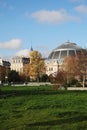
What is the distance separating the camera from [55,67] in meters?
171

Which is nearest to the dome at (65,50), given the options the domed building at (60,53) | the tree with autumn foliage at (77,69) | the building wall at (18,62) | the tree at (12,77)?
the domed building at (60,53)

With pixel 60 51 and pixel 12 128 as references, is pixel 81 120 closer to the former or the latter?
pixel 12 128

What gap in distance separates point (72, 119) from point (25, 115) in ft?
8.82

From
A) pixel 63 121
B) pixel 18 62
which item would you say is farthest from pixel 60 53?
pixel 63 121

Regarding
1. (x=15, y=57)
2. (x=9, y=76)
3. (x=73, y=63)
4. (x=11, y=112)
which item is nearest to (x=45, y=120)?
(x=11, y=112)

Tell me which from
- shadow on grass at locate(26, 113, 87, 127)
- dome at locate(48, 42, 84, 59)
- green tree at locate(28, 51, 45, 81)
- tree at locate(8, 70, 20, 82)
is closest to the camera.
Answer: shadow on grass at locate(26, 113, 87, 127)

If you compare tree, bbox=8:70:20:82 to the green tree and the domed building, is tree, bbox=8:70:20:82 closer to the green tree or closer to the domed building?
the green tree

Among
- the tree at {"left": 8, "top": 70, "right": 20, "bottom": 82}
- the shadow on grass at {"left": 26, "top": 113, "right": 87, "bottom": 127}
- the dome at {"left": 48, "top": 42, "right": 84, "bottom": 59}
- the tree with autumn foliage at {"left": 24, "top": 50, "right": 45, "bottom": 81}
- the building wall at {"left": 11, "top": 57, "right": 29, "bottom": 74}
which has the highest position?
the dome at {"left": 48, "top": 42, "right": 84, "bottom": 59}

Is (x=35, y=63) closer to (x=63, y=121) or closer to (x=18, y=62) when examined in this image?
(x=63, y=121)

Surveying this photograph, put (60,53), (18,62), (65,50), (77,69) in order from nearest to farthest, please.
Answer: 1. (77,69)
2. (65,50)
3. (60,53)
4. (18,62)

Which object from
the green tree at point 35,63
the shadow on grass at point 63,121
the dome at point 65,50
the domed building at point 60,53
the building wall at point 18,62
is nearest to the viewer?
the shadow on grass at point 63,121

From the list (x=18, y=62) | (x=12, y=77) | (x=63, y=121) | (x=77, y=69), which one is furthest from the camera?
(x=18, y=62)

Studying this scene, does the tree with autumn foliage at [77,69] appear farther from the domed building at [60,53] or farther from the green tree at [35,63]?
the domed building at [60,53]

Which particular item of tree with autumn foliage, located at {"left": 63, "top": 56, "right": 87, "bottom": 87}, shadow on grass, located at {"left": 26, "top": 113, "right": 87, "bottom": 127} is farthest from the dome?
shadow on grass, located at {"left": 26, "top": 113, "right": 87, "bottom": 127}
